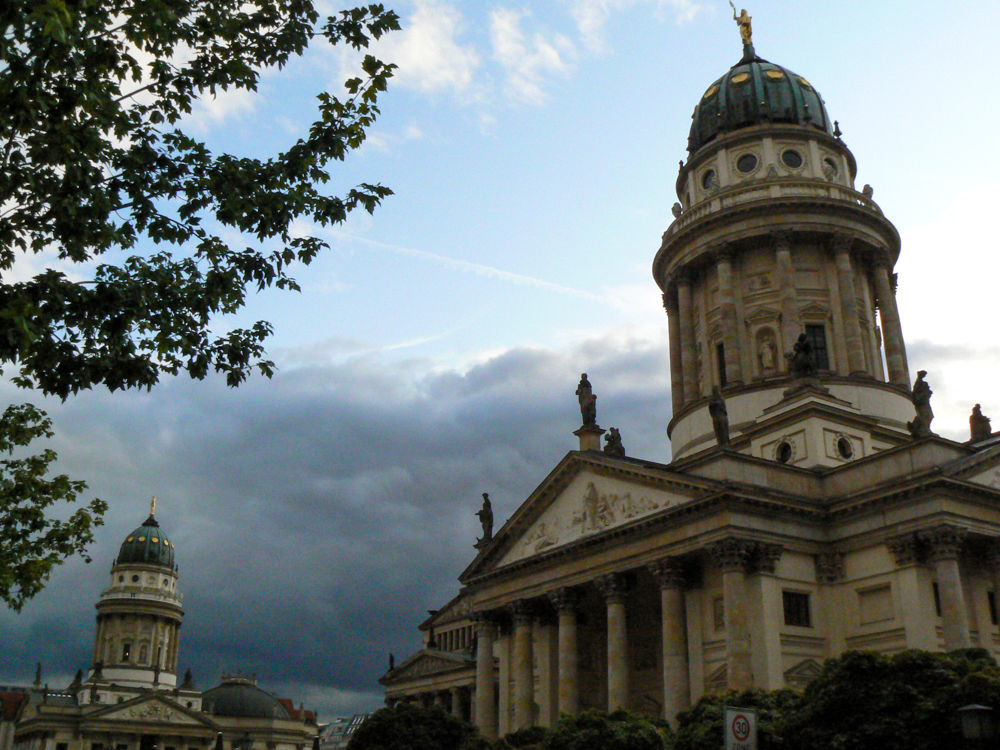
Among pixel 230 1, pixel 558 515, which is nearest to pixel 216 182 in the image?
pixel 230 1

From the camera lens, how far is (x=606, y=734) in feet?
100

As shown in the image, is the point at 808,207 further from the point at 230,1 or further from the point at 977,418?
the point at 230,1

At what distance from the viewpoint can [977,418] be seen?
47.0 metres

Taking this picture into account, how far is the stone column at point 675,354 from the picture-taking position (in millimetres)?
57156

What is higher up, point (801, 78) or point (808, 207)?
point (801, 78)

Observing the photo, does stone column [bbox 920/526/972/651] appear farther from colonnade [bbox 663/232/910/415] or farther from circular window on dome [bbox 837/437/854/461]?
colonnade [bbox 663/232/910/415]

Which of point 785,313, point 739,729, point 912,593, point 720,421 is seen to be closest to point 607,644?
point 720,421

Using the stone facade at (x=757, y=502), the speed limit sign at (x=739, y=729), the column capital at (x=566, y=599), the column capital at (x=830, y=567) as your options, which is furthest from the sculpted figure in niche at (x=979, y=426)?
the speed limit sign at (x=739, y=729)

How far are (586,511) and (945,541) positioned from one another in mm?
15265

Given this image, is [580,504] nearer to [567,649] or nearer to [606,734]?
[567,649]

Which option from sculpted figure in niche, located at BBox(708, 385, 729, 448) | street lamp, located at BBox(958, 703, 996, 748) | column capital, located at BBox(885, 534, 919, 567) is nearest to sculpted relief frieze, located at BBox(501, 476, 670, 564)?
sculpted figure in niche, located at BBox(708, 385, 729, 448)

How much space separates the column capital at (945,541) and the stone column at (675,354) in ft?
68.4

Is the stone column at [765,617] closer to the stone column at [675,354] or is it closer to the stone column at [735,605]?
the stone column at [735,605]

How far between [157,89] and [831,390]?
39.3m
